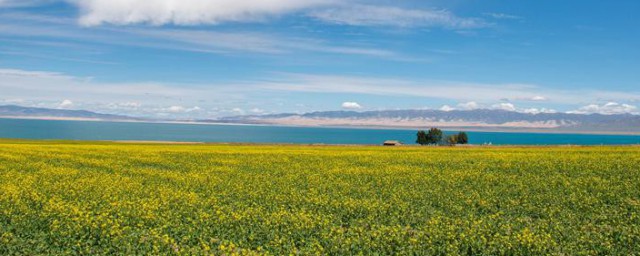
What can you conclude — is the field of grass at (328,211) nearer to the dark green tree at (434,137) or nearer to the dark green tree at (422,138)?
the dark green tree at (434,137)

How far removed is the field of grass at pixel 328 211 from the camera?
60.0 ft

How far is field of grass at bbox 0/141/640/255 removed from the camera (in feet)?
60.0

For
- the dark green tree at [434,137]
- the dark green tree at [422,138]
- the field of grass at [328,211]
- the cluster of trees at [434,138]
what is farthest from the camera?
the dark green tree at [422,138]

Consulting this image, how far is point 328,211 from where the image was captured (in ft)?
81.6

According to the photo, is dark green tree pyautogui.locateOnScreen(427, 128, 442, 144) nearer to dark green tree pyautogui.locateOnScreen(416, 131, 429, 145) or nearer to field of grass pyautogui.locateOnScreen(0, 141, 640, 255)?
dark green tree pyautogui.locateOnScreen(416, 131, 429, 145)

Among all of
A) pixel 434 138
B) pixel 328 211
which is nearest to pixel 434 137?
pixel 434 138

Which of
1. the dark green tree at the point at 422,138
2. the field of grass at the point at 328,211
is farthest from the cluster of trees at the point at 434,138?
the field of grass at the point at 328,211

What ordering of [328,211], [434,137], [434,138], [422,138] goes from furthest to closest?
[422,138] < [434,137] < [434,138] < [328,211]

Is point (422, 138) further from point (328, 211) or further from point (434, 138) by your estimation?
point (328, 211)

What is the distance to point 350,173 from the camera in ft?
137

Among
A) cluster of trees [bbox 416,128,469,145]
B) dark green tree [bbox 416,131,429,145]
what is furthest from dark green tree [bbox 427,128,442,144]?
dark green tree [bbox 416,131,429,145]

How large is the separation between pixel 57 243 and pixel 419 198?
17704 mm

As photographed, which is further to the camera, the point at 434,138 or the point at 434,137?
the point at 434,137

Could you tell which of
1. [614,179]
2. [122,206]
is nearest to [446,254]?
[122,206]
